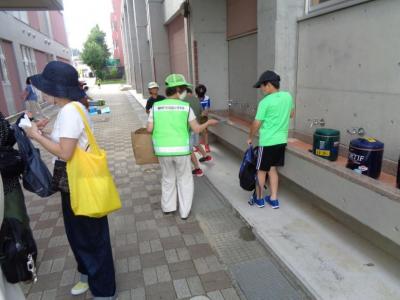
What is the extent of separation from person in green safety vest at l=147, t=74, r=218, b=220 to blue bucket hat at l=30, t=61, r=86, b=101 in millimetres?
1491

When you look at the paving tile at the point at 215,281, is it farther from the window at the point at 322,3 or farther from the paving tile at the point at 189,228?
the window at the point at 322,3

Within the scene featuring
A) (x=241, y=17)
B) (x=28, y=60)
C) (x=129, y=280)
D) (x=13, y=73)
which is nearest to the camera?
(x=129, y=280)

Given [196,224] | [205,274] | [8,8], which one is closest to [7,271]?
[205,274]

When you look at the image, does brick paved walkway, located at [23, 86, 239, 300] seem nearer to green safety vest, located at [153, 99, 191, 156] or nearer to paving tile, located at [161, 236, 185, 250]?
paving tile, located at [161, 236, 185, 250]

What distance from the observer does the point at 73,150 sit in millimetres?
2225

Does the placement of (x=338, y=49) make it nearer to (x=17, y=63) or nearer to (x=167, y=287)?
(x=167, y=287)

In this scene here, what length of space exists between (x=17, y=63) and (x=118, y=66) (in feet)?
162

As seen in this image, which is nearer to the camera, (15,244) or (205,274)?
(15,244)

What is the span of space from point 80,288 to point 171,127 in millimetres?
1856

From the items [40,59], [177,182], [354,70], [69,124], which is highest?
[40,59]

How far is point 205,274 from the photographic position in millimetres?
2986

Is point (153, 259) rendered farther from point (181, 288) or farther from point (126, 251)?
point (181, 288)

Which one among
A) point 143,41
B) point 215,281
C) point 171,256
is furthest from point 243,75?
point 143,41

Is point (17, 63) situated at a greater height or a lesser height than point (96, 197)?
greater
